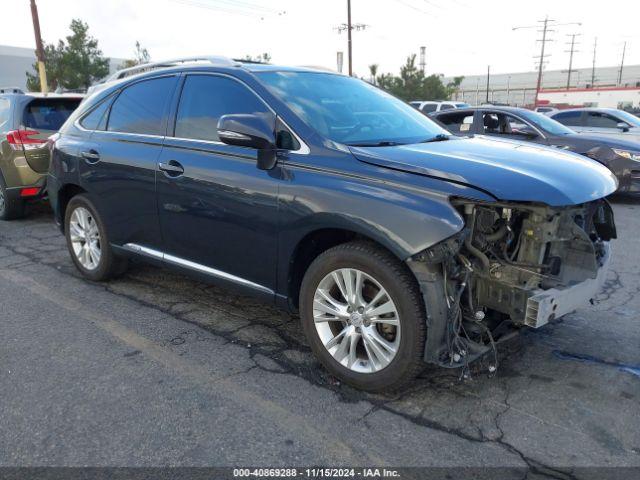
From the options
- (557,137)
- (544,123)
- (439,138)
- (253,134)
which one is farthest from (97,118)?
(544,123)

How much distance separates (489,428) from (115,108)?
12.6ft

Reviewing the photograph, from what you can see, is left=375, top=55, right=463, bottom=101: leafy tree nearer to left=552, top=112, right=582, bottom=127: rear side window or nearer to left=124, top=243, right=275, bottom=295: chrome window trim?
left=552, top=112, right=582, bottom=127: rear side window

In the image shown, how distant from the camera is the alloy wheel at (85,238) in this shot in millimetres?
4891

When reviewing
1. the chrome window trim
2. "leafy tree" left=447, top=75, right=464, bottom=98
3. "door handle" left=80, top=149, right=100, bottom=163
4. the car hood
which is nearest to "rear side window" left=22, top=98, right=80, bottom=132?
"door handle" left=80, top=149, right=100, bottom=163

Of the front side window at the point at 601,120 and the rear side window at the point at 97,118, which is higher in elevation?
the rear side window at the point at 97,118

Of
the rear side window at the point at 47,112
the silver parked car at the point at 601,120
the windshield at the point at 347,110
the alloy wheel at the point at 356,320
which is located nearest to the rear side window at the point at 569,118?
the silver parked car at the point at 601,120

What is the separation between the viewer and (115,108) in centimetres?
463

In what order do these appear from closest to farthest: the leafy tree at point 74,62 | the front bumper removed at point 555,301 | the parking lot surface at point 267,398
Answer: the parking lot surface at point 267,398
the front bumper removed at point 555,301
the leafy tree at point 74,62

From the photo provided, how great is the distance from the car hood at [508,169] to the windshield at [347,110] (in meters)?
0.30

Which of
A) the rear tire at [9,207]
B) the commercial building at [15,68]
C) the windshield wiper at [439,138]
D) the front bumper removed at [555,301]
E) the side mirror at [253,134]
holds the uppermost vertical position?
the commercial building at [15,68]

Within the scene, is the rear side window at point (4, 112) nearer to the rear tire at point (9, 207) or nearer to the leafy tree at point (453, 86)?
the rear tire at point (9, 207)

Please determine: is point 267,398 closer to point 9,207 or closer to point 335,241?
point 335,241

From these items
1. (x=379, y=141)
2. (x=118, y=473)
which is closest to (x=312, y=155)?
(x=379, y=141)

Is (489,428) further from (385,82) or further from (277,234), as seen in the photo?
(385,82)
